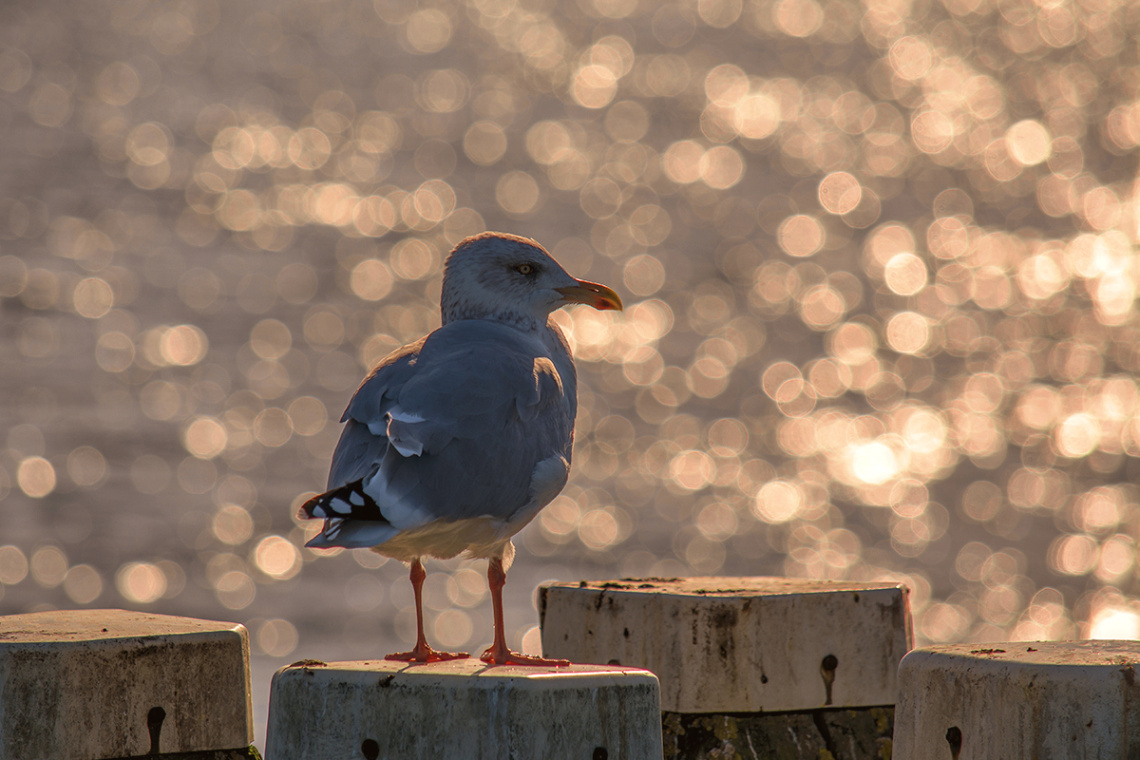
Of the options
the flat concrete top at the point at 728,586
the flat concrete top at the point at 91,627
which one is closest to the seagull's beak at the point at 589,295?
the flat concrete top at the point at 728,586

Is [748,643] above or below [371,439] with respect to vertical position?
below

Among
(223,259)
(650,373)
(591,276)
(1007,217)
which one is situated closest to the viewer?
(650,373)

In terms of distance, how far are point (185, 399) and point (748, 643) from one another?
21.6m

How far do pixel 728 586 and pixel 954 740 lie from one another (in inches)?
72.1

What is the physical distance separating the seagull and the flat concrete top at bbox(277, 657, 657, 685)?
1.45 feet

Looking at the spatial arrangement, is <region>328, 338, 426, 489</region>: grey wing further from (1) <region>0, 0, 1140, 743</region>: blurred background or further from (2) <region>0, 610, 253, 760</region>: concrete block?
(1) <region>0, 0, 1140, 743</region>: blurred background

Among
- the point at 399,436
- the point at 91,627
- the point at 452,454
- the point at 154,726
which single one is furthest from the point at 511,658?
the point at 91,627

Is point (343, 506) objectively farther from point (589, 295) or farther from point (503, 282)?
point (589, 295)

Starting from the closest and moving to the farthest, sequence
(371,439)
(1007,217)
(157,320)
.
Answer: (371,439)
(157,320)
(1007,217)

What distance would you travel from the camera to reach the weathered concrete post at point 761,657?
5.44 metres

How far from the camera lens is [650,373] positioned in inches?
1121

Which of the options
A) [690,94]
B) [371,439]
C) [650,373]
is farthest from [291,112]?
[371,439]

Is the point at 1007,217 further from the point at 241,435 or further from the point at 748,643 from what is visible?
the point at 748,643

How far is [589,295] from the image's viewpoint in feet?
21.7
